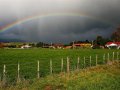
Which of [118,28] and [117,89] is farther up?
[118,28]

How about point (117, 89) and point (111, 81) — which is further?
point (111, 81)

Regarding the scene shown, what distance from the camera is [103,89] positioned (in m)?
15.5

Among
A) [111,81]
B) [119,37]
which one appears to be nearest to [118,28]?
[119,37]

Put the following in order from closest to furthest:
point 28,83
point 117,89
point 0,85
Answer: point 117,89 < point 0,85 < point 28,83

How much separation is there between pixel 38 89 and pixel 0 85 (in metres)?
2.41

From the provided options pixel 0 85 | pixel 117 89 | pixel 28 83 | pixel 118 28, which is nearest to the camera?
pixel 117 89

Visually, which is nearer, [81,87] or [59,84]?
[81,87]

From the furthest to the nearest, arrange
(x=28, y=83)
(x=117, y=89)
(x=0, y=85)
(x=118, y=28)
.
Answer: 1. (x=118, y=28)
2. (x=28, y=83)
3. (x=0, y=85)
4. (x=117, y=89)

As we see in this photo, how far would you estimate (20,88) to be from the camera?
16156 millimetres

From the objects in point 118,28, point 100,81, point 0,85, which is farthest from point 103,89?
point 118,28

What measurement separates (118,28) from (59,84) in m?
138

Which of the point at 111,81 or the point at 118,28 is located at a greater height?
A: the point at 118,28

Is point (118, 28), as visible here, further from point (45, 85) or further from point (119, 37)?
point (45, 85)

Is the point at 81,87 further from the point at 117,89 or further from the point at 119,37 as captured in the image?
the point at 119,37
